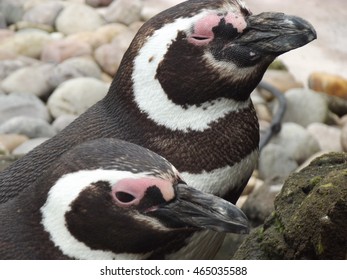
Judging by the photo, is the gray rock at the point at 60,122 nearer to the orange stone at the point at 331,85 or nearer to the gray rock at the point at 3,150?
the gray rock at the point at 3,150

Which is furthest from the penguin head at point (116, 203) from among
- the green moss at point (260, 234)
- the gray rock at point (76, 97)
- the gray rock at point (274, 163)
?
the gray rock at point (76, 97)

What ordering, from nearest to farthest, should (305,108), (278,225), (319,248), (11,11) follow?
1. (319,248)
2. (278,225)
3. (305,108)
4. (11,11)

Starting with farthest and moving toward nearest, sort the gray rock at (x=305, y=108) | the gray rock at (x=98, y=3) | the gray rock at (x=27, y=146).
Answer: the gray rock at (x=98, y=3) → the gray rock at (x=305, y=108) → the gray rock at (x=27, y=146)

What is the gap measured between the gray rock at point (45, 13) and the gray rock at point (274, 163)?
220cm

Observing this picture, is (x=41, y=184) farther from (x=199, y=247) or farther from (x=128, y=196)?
(x=199, y=247)

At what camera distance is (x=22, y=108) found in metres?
5.60

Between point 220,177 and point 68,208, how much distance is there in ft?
1.99

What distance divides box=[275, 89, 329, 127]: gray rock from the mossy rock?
113 inches

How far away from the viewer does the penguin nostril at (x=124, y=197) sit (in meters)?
2.13

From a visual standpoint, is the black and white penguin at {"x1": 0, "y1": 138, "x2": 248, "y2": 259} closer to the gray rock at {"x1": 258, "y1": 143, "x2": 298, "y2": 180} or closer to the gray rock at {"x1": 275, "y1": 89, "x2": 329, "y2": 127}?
the gray rock at {"x1": 258, "y1": 143, "x2": 298, "y2": 180}

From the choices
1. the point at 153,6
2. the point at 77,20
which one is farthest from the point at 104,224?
the point at 153,6

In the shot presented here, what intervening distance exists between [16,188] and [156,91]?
44cm

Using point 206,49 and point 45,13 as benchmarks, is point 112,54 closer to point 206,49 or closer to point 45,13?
point 45,13

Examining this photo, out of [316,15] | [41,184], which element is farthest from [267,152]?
[41,184]
